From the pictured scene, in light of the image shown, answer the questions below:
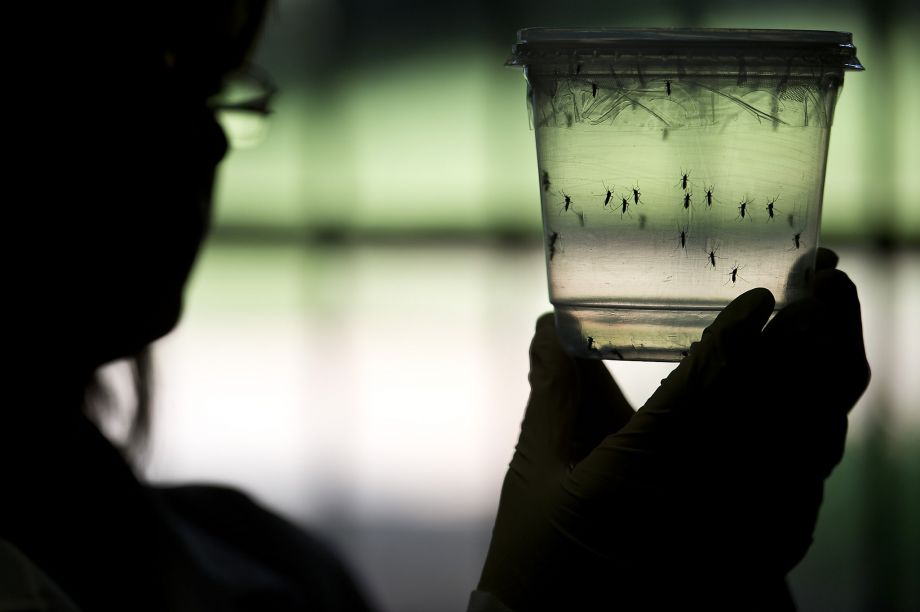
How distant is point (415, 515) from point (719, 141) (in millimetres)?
2548

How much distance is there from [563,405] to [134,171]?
21.4 inches

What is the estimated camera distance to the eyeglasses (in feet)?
3.95

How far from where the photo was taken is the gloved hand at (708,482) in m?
0.61

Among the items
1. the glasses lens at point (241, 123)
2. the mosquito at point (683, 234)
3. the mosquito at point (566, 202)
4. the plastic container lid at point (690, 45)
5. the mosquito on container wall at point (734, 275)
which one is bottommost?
the mosquito on container wall at point (734, 275)

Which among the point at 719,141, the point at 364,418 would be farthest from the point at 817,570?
the point at 719,141

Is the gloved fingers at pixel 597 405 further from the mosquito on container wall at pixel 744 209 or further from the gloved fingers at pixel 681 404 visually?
the mosquito on container wall at pixel 744 209

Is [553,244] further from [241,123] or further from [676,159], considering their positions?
[241,123]

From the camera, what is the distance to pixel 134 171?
2.93 ft

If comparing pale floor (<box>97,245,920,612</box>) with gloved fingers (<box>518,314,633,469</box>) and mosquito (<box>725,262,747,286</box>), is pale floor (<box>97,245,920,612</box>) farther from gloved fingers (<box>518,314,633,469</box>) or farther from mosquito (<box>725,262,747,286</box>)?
mosquito (<box>725,262,747,286</box>)

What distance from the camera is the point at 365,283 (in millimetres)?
2930

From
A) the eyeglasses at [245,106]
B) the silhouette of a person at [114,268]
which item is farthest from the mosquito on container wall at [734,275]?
the eyeglasses at [245,106]

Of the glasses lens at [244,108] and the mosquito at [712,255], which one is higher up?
the glasses lens at [244,108]

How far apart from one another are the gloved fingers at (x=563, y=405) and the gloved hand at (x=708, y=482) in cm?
1

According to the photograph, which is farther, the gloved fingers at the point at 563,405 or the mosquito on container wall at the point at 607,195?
the gloved fingers at the point at 563,405
